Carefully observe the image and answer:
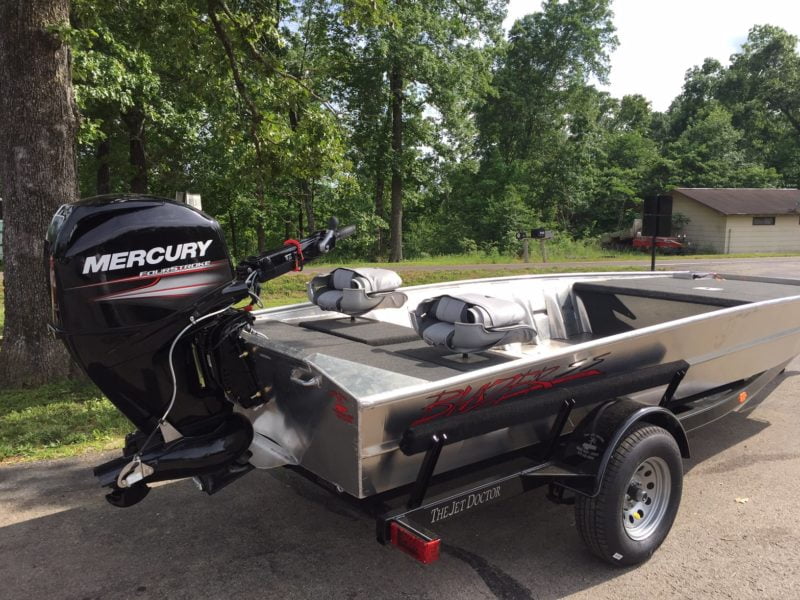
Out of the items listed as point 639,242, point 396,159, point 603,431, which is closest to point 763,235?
point 639,242

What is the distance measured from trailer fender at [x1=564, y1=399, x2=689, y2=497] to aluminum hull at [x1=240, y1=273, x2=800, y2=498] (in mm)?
109

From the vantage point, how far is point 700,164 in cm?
3869

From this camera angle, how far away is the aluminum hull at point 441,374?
8.14 feet

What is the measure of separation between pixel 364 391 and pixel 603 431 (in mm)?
1290

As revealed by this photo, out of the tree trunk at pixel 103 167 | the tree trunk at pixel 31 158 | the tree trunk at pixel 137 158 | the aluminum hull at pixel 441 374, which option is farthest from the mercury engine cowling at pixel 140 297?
the tree trunk at pixel 103 167

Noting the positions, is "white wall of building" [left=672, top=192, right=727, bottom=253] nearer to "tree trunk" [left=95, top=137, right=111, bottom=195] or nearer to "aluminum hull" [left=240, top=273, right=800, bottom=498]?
"tree trunk" [left=95, top=137, right=111, bottom=195]

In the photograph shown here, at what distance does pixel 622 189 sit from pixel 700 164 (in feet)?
20.7

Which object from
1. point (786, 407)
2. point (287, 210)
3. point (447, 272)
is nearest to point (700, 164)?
point (287, 210)

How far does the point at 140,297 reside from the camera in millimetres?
2633

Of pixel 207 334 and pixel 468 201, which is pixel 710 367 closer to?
pixel 207 334

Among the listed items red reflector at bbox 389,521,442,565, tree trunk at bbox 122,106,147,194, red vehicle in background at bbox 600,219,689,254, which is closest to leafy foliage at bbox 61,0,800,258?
tree trunk at bbox 122,106,147,194

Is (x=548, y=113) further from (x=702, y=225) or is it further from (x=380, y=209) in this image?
(x=380, y=209)

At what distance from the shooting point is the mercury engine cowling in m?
2.57

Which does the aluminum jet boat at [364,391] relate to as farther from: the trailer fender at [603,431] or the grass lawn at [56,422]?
the grass lawn at [56,422]
